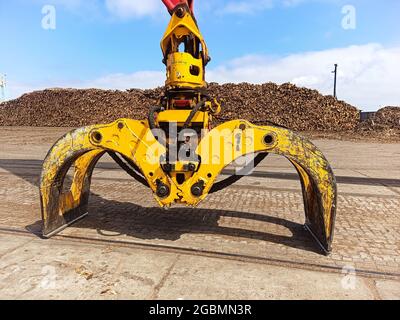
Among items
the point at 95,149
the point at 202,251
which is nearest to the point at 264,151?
the point at 202,251

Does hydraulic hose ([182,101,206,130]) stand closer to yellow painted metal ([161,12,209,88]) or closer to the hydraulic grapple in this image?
the hydraulic grapple

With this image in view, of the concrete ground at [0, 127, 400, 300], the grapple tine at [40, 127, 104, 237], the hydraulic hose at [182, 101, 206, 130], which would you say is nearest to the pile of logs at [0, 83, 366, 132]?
the concrete ground at [0, 127, 400, 300]

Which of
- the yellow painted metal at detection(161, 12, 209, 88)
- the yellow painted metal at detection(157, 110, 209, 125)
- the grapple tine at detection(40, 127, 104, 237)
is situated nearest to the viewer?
the yellow painted metal at detection(157, 110, 209, 125)

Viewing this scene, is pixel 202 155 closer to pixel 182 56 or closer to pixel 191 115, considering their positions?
pixel 191 115

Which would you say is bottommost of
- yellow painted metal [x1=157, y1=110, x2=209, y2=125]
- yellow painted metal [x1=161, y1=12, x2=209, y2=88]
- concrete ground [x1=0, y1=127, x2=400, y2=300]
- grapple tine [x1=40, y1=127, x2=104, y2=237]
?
concrete ground [x1=0, y1=127, x2=400, y2=300]

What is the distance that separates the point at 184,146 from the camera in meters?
3.30

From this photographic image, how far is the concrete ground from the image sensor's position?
8.52 feet

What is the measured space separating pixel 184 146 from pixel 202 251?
3.46ft

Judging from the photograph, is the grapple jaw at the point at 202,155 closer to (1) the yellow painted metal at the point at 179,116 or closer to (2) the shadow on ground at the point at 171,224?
(1) the yellow painted metal at the point at 179,116

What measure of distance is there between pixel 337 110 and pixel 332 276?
22914 mm

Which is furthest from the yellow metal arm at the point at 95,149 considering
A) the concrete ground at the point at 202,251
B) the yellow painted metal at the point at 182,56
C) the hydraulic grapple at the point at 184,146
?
the yellow painted metal at the point at 182,56

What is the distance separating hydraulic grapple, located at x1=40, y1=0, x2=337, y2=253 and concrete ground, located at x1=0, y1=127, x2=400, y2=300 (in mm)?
370
